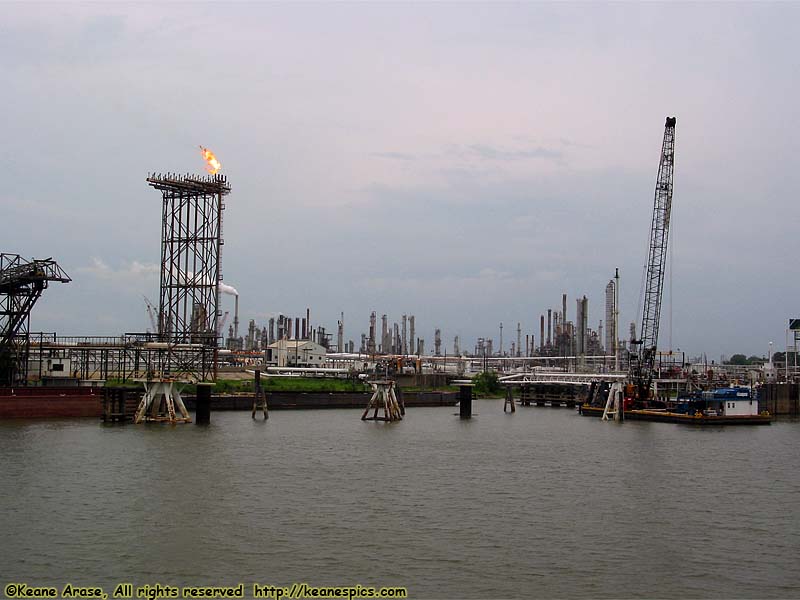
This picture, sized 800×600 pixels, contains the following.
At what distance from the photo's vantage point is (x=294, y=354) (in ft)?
462

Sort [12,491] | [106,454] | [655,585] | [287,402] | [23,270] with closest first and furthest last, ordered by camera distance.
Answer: [655,585] < [12,491] < [106,454] < [23,270] < [287,402]

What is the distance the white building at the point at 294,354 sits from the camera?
5413 inches

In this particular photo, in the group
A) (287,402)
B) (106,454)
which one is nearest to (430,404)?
(287,402)

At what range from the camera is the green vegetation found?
127188 millimetres

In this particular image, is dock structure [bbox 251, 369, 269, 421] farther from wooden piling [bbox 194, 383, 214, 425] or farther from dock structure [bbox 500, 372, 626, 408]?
dock structure [bbox 500, 372, 626, 408]

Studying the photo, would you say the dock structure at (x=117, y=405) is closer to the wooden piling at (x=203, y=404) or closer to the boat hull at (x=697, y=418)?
the wooden piling at (x=203, y=404)

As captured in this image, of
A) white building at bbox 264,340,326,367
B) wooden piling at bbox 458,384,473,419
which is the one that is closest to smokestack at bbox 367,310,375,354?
white building at bbox 264,340,326,367

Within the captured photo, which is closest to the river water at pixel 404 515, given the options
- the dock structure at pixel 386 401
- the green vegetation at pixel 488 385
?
the dock structure at pixel 386 401

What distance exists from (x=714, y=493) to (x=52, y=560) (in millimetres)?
23893

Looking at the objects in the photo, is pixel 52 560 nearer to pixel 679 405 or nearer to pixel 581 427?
pixel 581 427

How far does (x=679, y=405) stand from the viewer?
74125mm

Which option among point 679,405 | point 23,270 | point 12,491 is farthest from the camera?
point 679,405

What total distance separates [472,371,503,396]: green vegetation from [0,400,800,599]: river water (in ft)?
251

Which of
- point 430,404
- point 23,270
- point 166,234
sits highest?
point 166,234
